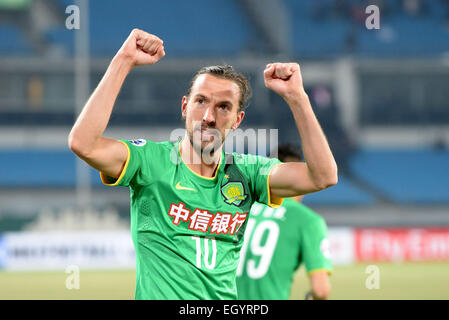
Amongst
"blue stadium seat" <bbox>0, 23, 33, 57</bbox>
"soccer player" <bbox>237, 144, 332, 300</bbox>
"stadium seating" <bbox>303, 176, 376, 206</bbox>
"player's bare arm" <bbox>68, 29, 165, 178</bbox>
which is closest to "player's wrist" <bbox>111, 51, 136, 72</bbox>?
"player's bare arm" <bbox>68, 29, 165, 178</bbox>

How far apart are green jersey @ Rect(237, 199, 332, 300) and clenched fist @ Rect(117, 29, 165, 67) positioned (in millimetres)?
2491

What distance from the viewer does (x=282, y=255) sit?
4.92 meters

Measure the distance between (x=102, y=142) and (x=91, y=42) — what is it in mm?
29952

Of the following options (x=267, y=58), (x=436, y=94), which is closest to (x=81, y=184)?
(x=267, y=58)

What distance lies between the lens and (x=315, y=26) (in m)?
33.8

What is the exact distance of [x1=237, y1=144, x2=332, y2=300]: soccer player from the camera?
4871mm

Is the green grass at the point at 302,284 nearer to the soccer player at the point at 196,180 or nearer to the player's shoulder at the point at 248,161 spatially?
the player's shoulder at the point at 248,161

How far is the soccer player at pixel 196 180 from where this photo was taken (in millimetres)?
2768

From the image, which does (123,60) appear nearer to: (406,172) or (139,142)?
(139,142)

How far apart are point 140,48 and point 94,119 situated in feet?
1.28

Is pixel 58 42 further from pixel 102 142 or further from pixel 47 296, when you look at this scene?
pixel 102 142

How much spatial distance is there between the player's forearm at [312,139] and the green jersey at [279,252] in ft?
7.10

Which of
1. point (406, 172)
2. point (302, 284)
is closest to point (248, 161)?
point (302, 284)

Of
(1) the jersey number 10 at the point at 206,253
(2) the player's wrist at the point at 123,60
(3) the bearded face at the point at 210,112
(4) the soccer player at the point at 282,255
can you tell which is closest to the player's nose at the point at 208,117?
(3) the bearded face at the point at 210,112
